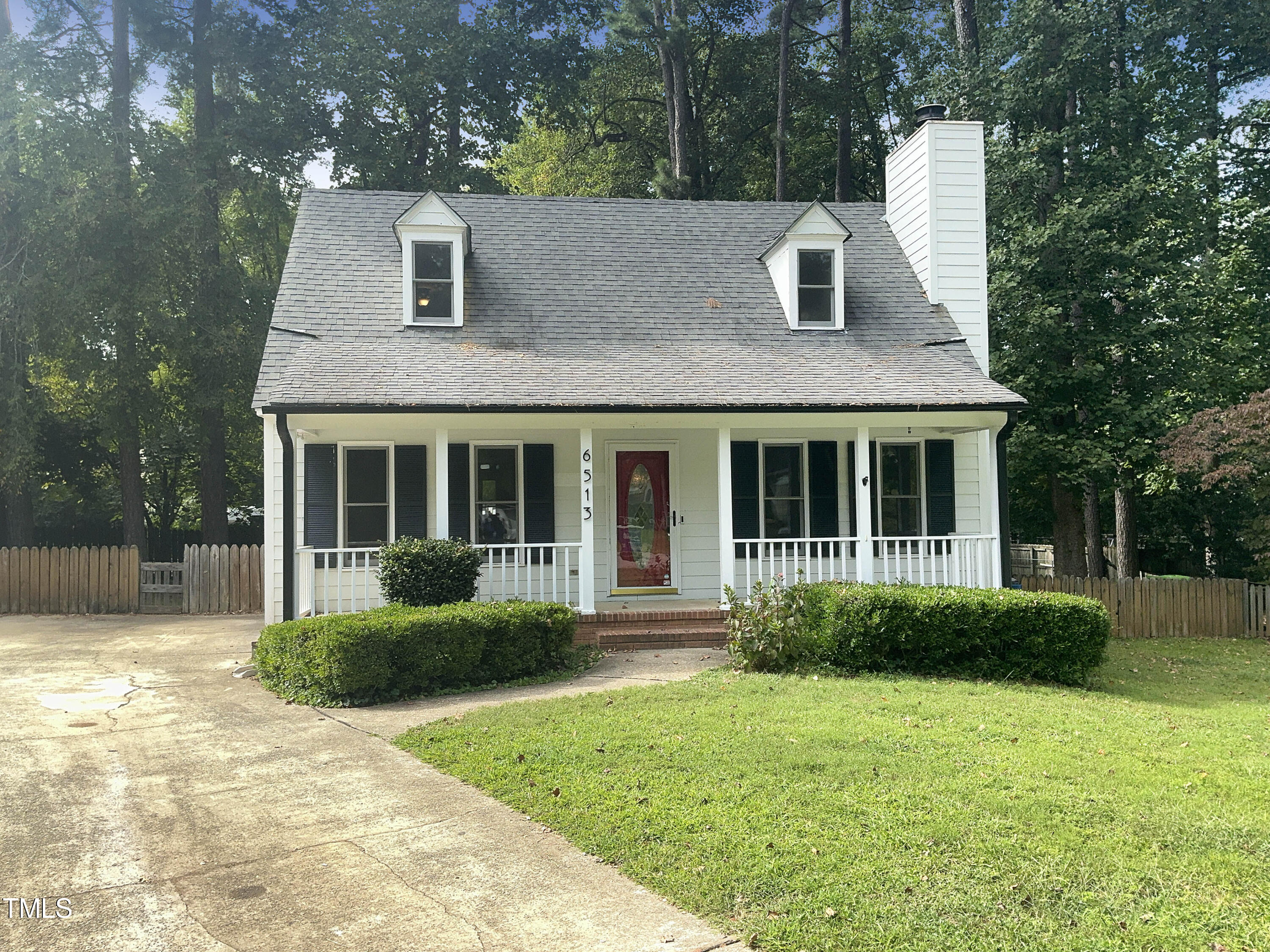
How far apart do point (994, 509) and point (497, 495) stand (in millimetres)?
6784

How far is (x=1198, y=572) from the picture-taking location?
21.0 meters

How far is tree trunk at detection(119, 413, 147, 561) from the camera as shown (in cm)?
1958

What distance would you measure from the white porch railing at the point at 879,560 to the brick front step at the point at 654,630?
0.73 meters

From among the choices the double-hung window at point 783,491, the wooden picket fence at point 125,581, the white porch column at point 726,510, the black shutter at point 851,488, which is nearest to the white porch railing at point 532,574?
the white porch column at point 726,510

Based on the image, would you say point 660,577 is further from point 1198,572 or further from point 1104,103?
point 1198,572

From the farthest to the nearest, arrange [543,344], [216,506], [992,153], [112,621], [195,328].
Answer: [216,506]
[195,328]
[992,153]
[112,621]
[543,344]

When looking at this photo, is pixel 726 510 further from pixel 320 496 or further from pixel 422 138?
pixel 422 138

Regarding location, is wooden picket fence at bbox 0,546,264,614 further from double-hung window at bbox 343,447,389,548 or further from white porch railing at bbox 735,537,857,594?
white porch railing at bbox 735,537,857,594

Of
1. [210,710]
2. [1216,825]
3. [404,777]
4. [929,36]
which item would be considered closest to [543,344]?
[210,710]

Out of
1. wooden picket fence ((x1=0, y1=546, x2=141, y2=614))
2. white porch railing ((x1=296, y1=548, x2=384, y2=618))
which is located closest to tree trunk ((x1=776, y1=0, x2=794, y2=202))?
white porch railing ((x1=296, y1=548, x2=384, y2=618))

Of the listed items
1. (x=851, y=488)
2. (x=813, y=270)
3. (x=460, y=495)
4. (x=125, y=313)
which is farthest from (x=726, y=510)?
(x=125, y=313)

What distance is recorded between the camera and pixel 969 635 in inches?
371

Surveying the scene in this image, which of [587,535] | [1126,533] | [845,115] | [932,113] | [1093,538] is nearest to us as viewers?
[587,535]

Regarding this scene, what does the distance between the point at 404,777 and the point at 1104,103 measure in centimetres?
1686
